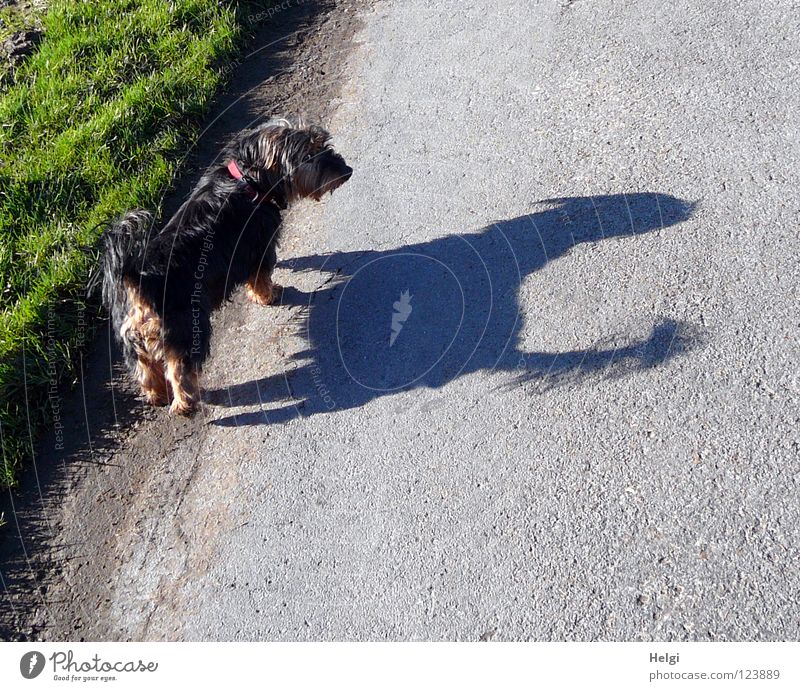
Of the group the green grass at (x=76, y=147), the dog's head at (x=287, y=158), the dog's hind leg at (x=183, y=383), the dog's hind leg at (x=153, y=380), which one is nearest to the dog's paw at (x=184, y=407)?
the dog's hind leg at (x=183, y=383)

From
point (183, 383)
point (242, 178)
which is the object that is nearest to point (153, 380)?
point (183, 383)

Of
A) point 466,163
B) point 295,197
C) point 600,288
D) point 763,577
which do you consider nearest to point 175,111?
point 295,197

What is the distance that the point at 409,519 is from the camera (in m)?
4.11

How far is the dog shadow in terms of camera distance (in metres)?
4.66

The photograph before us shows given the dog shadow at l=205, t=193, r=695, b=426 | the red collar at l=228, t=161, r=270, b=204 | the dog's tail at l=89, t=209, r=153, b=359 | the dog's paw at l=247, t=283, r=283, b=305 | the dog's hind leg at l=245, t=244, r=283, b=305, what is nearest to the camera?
the dog's tail at l=89, t=209, r=153, b=359

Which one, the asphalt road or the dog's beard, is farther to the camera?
the dog's beard

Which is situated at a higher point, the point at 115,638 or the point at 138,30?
the point at 138,30

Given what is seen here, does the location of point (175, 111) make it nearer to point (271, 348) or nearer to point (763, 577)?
point (271, 348)

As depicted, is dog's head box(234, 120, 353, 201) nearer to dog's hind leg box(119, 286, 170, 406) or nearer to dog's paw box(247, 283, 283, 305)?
dog's paw box(247, 283, 283, 305)

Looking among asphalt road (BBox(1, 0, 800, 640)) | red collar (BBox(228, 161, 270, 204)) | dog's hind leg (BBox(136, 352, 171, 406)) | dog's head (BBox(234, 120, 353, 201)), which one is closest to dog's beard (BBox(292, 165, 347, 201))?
dog's head (BBox(234, 120, 353, 201))

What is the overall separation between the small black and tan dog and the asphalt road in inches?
17.2

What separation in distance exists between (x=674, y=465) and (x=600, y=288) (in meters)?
1.43

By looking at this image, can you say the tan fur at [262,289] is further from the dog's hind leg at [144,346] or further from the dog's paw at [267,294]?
the dog's hind leg at [144,346]

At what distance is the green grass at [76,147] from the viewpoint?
5035 mm
